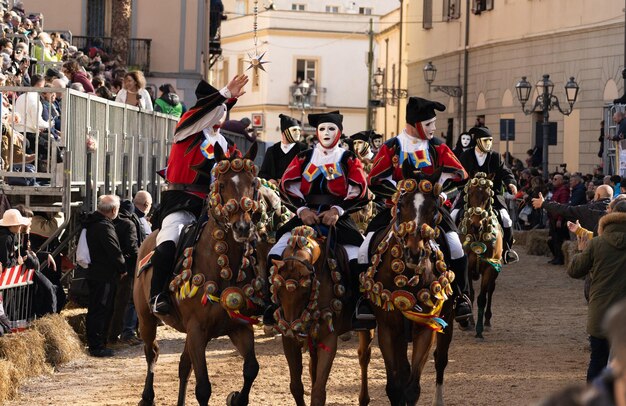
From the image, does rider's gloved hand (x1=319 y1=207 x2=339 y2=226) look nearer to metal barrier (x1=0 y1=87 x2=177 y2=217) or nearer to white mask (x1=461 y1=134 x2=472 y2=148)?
metal barrier (x1=0 y1=87 x2=177 y2=217)

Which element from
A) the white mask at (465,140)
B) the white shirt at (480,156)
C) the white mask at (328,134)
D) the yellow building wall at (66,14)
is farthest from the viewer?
the yellow building wall at (66,14)

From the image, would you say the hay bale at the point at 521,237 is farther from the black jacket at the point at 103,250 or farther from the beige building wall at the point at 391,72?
the beige building wall at the point at 391,72

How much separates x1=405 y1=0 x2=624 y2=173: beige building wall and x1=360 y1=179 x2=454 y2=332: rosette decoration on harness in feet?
82.6

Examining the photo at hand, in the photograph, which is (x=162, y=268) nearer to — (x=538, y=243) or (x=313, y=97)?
(x=538, y=243)

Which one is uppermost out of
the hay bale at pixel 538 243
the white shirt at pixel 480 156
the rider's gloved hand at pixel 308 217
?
the white shirt at pixel 480 156

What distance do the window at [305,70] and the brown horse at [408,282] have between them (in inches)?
2789

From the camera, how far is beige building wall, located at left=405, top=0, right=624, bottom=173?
119ft

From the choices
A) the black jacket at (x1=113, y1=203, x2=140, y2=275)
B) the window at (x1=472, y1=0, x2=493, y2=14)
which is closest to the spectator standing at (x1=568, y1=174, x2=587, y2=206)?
the black jacket at (x1=113, y1=203, x2=140, y2=275)

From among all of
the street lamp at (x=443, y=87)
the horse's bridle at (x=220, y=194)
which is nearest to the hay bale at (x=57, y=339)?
the horse's bridle at (x=220, y=194)

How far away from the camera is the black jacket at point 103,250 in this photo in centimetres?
1537

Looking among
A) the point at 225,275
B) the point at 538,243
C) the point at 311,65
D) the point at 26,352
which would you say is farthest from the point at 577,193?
the point at 311,65

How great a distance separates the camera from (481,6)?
154 ft

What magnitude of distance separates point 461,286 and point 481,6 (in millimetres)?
36790

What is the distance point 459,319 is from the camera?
38.3 feet
